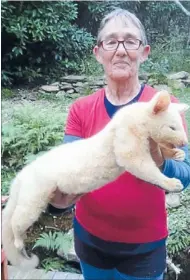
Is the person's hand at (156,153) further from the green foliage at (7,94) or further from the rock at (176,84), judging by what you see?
the green foliage at (7,94)

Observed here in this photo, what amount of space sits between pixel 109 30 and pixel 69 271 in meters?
0.64

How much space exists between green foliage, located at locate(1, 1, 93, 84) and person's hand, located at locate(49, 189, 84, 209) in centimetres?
30

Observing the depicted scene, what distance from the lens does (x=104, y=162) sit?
0.52 meters

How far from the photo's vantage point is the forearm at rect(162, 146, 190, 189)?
20.4 inches

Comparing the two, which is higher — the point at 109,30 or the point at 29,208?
the point at 109,30

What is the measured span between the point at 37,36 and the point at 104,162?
38cm

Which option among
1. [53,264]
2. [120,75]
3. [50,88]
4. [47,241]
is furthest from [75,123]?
[53,264]

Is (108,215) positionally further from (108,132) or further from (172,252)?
(172,252)

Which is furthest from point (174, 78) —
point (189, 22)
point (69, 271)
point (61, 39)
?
point (69, 271)

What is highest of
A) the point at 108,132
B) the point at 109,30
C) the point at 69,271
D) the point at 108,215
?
the point at 109,30

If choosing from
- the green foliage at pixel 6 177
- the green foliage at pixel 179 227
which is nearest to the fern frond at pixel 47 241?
the green foliage at pixel 6 177

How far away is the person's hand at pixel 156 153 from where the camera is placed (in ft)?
1.66

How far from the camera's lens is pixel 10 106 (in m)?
0.85

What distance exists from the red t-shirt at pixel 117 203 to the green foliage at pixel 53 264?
36cm
